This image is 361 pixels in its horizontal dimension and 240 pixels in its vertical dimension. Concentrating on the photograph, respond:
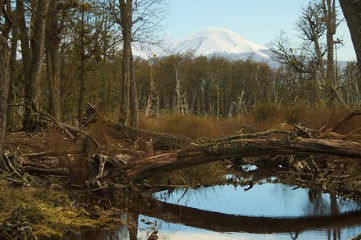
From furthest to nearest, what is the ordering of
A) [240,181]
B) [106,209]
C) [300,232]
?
[240,181] → [106,209] → [300,232]

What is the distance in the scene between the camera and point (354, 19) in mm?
3723

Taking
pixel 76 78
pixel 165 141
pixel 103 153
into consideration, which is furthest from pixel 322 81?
pixel 103 153

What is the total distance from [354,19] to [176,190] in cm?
743

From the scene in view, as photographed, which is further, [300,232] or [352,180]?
[352,180]

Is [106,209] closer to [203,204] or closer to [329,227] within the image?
[203,204]

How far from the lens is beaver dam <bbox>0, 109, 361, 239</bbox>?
6.66 meters

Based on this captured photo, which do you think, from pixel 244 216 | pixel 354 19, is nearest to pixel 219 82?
pixel 244 216

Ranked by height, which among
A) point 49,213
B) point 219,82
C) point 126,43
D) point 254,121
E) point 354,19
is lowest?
point 49,213

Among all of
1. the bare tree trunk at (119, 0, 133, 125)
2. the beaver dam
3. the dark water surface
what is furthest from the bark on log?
the bare tree trunk at (119, 0, 133, 125)

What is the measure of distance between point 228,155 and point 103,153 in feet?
8.09

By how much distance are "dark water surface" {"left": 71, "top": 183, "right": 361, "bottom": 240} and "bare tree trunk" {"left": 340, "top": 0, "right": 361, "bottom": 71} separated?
Result: 3603 millimetres

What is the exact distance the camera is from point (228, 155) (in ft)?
28.7

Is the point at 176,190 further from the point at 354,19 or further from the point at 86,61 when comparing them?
the point at 86,61

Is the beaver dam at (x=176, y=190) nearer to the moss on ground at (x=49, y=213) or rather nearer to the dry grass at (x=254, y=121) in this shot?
the moss on ground at (x=49, y=213)
